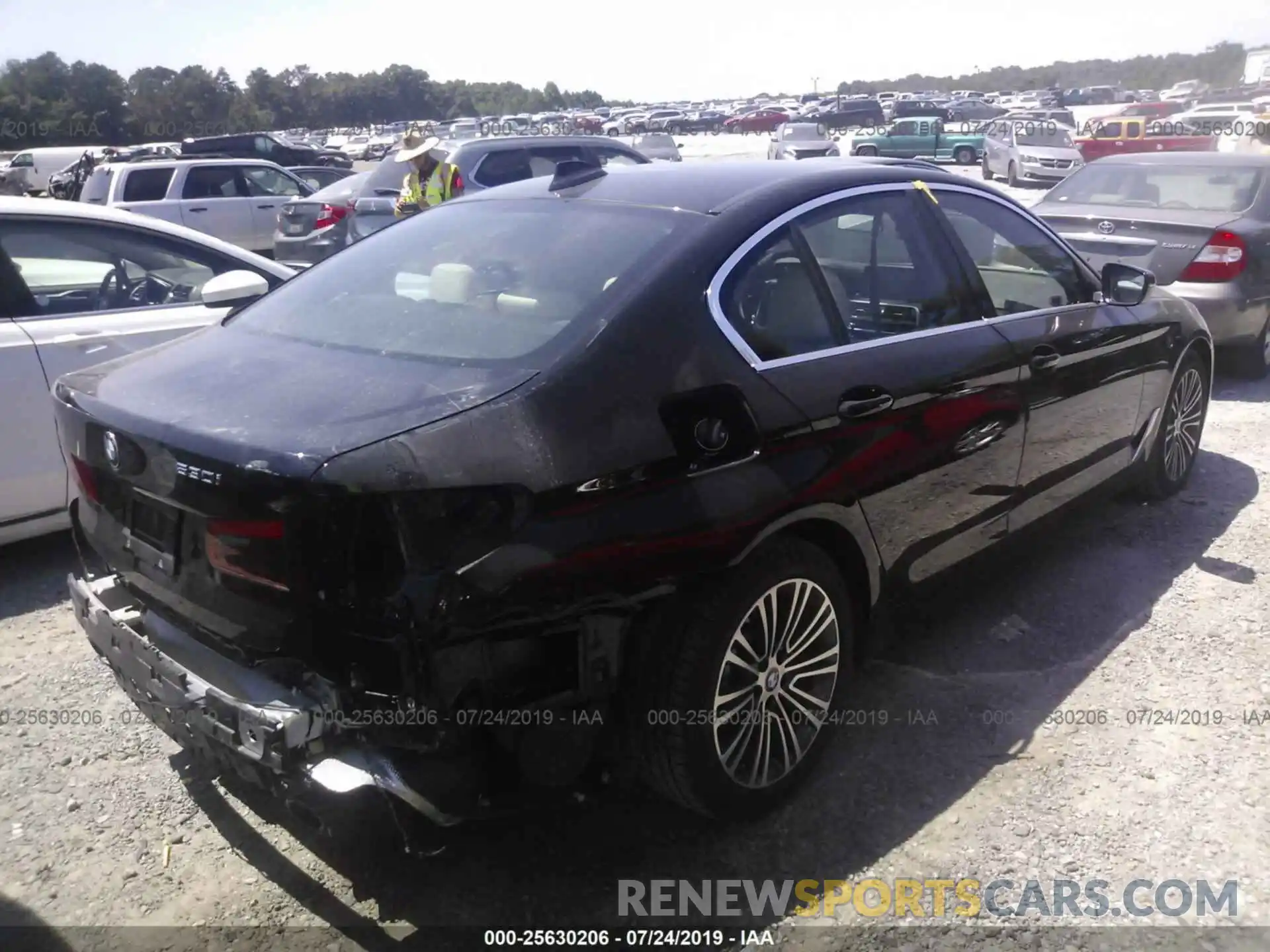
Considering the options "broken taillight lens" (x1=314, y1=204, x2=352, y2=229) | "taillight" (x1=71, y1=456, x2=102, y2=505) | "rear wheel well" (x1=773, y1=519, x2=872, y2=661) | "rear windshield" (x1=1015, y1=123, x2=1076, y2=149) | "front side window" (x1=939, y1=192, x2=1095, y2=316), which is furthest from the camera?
"rear windshield" (x1=1015, y1=123, x2=1076, y2=149)

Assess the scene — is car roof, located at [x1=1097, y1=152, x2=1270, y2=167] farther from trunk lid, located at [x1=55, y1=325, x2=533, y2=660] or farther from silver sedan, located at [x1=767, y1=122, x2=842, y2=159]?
silver sedan, located at [x1=767, y1=122, x2=842, y2=159]

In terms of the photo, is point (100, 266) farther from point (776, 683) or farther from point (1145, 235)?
point (1145, 235)

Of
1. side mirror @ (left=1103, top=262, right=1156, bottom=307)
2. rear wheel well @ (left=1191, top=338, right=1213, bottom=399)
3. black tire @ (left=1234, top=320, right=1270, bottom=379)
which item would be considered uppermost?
side mirror @ (left=1103, top=262, right=1156, bottom=307)

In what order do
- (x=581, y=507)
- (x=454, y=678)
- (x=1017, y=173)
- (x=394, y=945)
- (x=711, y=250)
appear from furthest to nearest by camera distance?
1. (x=1017, y=173)
2. (x=711, y=250)
3. (x=394, y=945)
4. (x=581, y=507)
5. (x=454, y=678)

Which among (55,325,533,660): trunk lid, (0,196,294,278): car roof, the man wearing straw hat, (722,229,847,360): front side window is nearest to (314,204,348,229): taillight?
the man wearing straw hat

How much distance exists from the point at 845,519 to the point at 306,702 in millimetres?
1503

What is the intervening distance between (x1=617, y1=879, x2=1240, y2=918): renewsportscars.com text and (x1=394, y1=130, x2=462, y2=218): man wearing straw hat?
21.1 ft

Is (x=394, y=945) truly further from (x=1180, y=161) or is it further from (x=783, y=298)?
(x=1180, y=161)

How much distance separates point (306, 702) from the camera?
2182 mm

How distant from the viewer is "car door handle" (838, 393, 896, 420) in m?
2.88

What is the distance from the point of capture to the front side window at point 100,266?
14.8 ft

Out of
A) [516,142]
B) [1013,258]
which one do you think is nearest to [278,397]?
[1013,258]

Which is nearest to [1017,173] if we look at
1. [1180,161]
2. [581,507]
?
[1180,161]

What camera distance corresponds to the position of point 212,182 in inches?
586
